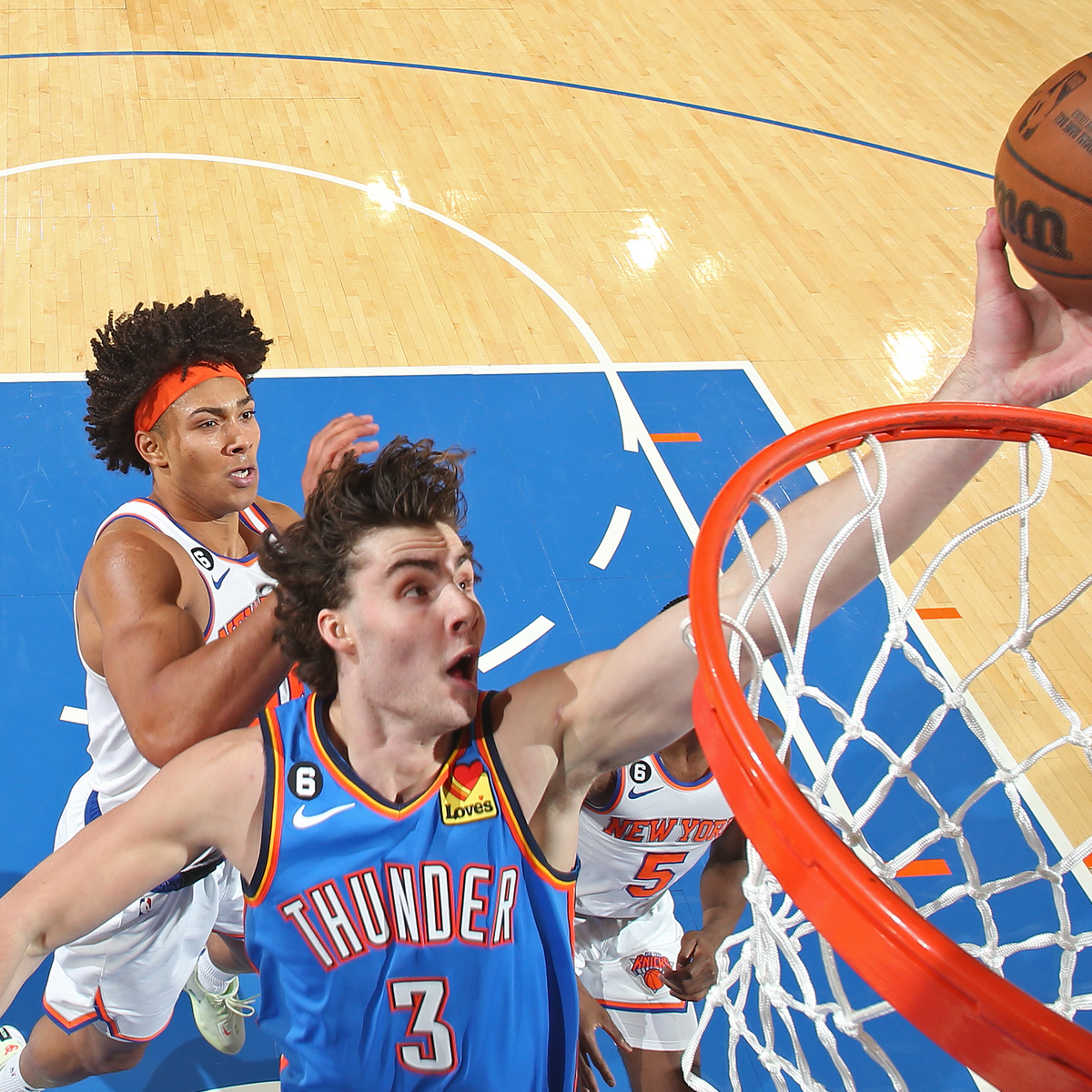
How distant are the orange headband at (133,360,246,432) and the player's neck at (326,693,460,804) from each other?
1.54 meters

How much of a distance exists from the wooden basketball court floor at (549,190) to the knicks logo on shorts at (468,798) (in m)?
3.15

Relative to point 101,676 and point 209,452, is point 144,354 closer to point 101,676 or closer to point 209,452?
point 209,452

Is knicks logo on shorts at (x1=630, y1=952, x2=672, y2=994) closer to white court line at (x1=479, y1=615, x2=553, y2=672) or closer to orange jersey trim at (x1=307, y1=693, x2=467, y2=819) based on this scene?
orange jersey trim at (x1=307, y1=693, x2=467, y2=819)

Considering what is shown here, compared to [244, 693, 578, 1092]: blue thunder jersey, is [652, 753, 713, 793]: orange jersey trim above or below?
above

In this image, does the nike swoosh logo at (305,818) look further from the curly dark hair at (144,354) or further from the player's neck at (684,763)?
the curly dark hair at (144,354)

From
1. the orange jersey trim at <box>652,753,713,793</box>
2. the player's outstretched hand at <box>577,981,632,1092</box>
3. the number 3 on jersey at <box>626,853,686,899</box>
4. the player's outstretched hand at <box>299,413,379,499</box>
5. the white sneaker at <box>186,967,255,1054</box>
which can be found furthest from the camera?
the white sneaker at <box>186,967,255,1054</box>

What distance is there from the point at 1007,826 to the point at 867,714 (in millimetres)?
688

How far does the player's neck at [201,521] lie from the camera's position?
3412 mm

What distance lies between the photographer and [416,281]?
737 centimetres

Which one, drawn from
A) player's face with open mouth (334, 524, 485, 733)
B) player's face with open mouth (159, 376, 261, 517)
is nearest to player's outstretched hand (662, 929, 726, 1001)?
player's face with open mouth (334, 524, 485, 733)

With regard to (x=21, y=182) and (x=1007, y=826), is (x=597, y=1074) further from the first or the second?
(x=21, y=182)

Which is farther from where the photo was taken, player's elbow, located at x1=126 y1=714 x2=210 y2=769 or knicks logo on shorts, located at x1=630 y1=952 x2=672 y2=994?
knicks logo on shorts, located at x1=630 y1=952 x2=672 y2=994

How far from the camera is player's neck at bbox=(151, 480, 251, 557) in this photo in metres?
3.41

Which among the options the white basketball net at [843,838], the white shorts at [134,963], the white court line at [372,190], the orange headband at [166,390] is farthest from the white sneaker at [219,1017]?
the white court line at [372,190]
